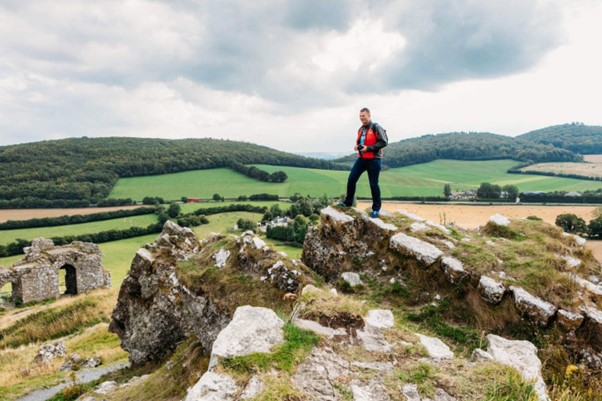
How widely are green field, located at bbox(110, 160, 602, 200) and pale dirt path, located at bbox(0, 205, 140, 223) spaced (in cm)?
1005

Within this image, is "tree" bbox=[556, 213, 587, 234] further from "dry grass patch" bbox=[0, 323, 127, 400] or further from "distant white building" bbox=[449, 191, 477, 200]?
"dry grass patch" bbox=[0, 323, 127, 400]

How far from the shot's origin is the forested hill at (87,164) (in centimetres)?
9769

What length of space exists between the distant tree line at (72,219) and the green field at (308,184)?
48.0 ft

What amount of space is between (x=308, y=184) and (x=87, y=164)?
77.5 m

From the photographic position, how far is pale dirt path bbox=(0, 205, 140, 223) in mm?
78463

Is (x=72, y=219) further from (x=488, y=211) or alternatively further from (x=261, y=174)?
(x=488, y=211)

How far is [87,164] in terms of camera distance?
4870 inches

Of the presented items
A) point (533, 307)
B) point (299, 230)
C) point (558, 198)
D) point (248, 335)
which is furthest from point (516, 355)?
point (558, 198)

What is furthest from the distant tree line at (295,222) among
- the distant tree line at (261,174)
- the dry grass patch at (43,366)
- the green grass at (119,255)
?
the distant tree line at (261,174)

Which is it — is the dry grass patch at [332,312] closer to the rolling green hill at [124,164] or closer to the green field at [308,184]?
the green field at [308,184]

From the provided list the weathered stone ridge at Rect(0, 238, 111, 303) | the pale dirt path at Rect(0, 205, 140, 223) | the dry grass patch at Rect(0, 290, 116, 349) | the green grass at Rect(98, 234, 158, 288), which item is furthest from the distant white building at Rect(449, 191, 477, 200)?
the dry grass patch at Rect(0, 290, 116, 349)

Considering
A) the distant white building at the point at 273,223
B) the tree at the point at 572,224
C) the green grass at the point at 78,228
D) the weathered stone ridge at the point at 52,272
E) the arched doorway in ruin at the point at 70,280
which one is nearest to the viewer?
the weathered stone ridge at the point at 52,272

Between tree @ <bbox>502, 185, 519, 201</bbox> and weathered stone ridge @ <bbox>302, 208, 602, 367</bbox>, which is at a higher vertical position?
weathered stone ridge @ <bbox>302, 208, 602, 367</bbox>

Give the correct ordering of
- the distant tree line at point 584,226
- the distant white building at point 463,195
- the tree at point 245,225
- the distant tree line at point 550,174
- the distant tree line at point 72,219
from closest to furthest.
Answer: the distant tree line at point 584,226 → the tree at point 245,225 → the distant tree line at point 72,219 → the distant white building at point 463,195 → the distant tree line at point 550,174
